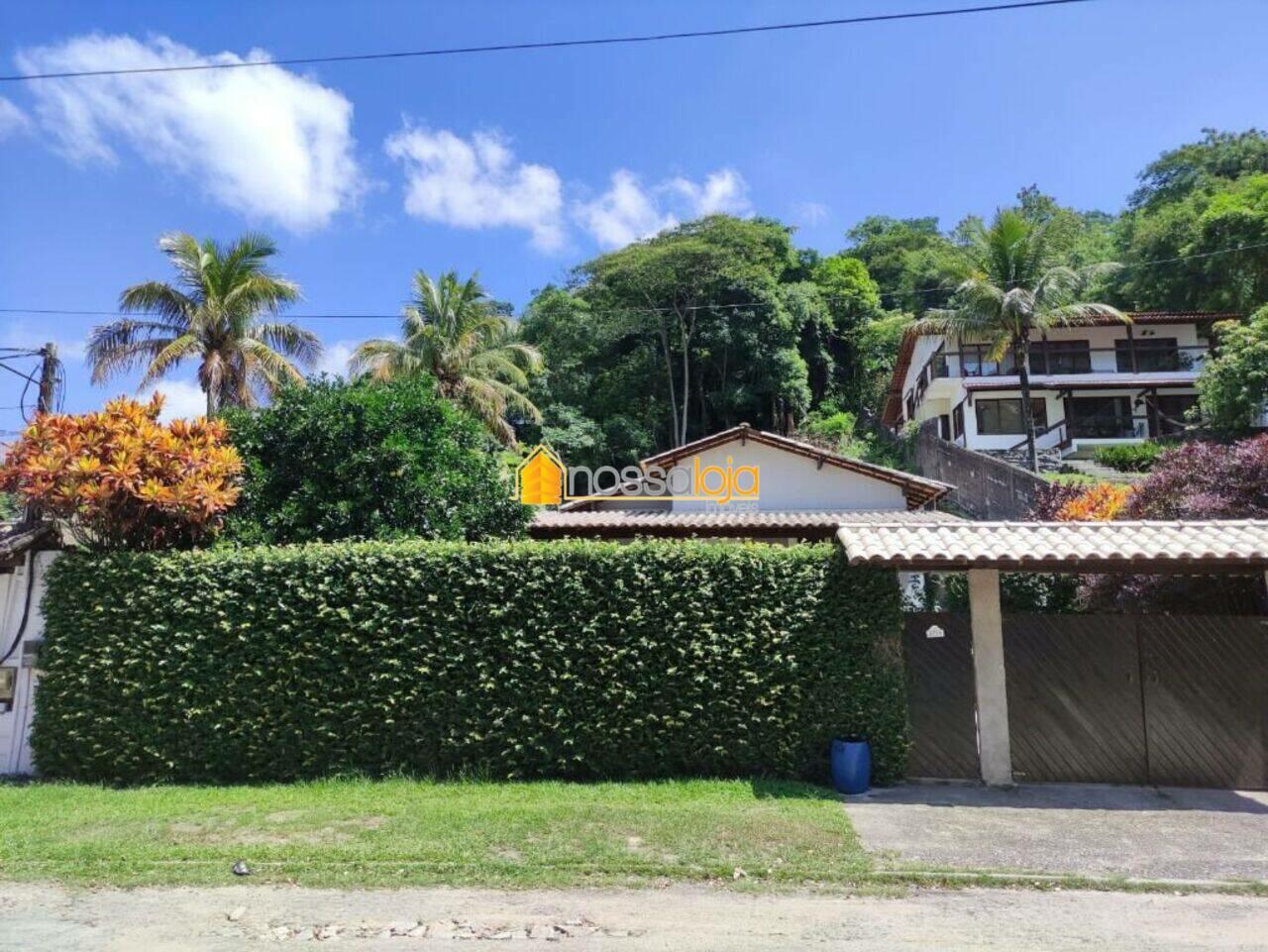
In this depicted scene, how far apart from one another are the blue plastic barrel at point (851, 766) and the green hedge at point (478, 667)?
0.66 feet

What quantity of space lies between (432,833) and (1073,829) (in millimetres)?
5472

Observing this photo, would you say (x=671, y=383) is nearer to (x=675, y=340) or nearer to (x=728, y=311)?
(x=675, y=340)

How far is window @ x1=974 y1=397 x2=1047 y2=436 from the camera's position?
34719mm

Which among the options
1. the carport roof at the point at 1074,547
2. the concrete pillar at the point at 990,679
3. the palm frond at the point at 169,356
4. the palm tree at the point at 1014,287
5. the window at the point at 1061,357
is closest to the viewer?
the carport roof at the point at 1074,547

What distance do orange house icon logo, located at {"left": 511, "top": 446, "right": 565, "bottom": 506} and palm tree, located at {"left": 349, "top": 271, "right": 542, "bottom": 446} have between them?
250 cm

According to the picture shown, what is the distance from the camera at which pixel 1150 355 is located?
33875mm

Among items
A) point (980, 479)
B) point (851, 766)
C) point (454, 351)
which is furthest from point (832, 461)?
point (851, 766)

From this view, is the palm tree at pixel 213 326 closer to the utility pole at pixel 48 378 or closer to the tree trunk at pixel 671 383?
the utility pole at pixel 48 378

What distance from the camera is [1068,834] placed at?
6.42m

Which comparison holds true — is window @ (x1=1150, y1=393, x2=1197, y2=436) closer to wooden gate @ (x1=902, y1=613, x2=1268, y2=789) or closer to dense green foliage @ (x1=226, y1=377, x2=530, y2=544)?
wooden gate @ (x1=902, y1=613, x2=1268, y2=789)

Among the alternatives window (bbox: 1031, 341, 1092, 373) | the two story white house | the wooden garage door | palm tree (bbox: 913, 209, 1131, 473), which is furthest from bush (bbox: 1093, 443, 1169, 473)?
the wooden garage door

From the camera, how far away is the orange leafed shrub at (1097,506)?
1377cm

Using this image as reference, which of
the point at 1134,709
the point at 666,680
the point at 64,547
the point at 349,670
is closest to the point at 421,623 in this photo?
the point at 349,670

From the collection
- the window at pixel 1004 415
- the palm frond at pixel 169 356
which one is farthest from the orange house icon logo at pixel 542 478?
the window at pixel 1004 415
